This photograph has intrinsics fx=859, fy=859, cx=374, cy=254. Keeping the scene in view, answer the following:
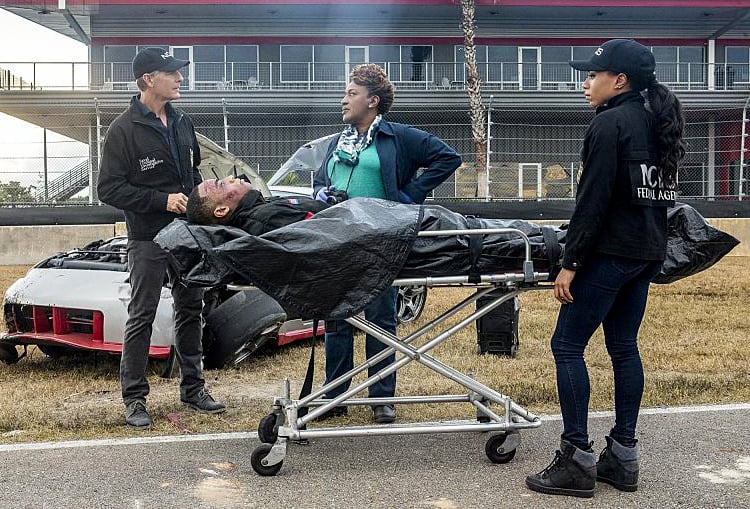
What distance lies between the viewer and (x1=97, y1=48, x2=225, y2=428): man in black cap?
511 cm

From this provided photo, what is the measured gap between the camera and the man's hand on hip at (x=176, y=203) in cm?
506

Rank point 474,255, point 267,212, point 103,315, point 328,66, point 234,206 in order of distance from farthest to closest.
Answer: point 328,66, point 103,315, point 234,206, point 267,212, point 474,255

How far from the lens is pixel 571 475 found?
3828 millimetres

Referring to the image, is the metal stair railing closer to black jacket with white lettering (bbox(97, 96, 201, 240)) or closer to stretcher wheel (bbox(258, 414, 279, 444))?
black jacket with white lettering (bbox(97, 96, 201, 240))

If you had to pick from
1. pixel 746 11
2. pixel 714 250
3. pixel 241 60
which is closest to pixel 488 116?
pixel 241 60

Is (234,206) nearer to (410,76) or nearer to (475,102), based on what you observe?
(475,102)

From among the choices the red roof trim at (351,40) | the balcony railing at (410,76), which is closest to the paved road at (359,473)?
the balcony railing at (410,76)

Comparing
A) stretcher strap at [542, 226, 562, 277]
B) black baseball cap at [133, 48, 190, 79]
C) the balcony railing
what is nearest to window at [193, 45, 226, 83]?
the balcony railing

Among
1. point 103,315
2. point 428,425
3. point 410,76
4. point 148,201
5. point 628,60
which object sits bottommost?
point 428,425

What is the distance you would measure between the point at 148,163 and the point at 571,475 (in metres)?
3.06

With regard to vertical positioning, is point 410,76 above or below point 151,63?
above

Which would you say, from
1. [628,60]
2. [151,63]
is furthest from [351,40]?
[628,60]

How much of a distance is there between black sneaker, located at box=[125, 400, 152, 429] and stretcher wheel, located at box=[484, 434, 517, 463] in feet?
6.56

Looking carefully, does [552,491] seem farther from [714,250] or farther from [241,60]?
[241,60]
